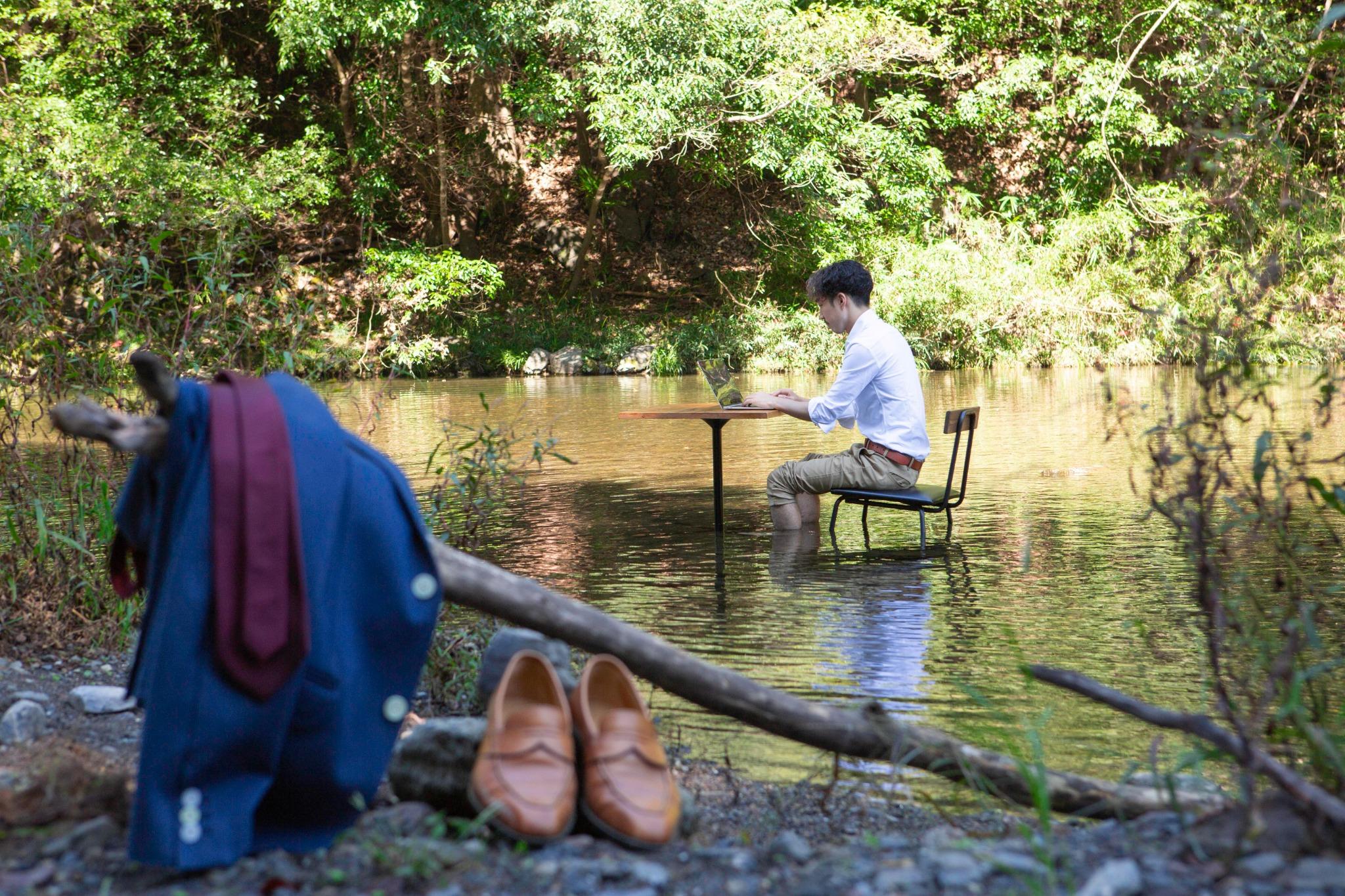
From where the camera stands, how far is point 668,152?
27.9 meters

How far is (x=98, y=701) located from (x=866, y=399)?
15.7 feet

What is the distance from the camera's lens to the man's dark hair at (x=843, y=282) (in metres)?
7.51

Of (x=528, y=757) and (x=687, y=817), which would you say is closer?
(x=528, y=757)

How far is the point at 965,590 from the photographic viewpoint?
6.29m

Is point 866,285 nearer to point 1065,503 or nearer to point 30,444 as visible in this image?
point 1065,503

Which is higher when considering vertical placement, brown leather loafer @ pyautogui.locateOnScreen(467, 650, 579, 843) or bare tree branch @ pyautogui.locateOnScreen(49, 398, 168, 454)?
bare tree branch @ pyautogui.locateOnScreen(49, 398, 168, 454)

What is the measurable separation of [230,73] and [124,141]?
191 inches

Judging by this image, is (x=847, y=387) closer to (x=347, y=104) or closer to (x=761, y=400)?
(x=761, y=400)

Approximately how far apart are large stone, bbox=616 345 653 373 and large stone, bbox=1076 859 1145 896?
23691 mm

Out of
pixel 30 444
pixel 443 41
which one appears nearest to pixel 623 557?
pixel 30 444

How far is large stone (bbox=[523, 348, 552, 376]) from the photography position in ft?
86.2

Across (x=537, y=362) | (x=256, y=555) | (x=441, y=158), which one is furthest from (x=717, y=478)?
(x=441, y=158)

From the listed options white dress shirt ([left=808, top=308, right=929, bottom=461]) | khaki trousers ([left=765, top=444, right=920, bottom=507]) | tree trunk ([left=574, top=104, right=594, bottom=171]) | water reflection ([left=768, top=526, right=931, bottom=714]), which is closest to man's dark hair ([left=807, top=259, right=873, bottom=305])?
white dress shirt ([left=808, top=308, right=929, bottom=461])

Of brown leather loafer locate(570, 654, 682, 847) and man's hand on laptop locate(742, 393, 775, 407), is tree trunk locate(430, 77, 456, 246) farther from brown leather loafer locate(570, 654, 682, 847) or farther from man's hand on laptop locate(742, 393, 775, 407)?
brown leather loafer locate(570, 654, 682, 847)
